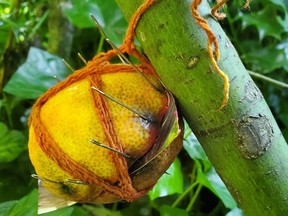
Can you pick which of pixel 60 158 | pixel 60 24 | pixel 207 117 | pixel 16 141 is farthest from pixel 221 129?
pixel 60 24

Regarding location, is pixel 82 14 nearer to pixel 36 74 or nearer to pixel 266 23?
pixel 36 74

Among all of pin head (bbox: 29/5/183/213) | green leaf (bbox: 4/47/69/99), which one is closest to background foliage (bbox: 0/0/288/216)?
green leaf (bbox: 4/47/69/99)

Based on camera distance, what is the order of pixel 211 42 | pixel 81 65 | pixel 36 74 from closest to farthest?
1. pixel 211 42
2. pixel 36 74
3. pixel 81 65

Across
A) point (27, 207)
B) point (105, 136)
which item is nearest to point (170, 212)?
point (27, 207)

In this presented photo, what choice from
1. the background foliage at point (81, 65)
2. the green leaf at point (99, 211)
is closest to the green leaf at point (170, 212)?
the background foliage at point (81, 65)

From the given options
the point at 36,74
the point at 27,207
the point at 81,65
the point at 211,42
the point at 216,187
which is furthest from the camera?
the point at 81,65

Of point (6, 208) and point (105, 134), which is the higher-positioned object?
point (105, 134)

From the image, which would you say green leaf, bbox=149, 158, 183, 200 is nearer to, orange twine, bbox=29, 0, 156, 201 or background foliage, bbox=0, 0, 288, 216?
background foliage, bbox=0, 0, 288, 216

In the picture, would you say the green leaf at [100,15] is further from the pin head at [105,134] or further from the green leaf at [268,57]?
the pin head at [105,134]
